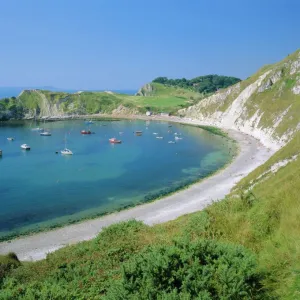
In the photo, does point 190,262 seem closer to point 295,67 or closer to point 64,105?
point 295,67

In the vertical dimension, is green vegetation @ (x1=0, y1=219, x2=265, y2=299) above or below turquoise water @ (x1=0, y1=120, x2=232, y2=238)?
above

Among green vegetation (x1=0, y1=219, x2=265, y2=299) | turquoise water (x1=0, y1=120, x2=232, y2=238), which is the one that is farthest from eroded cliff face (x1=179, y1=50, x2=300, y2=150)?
green vegetation (x1=0, y1=219, x2=265, y2=299)

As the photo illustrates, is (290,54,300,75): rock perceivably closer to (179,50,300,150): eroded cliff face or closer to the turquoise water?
(179,50,300,150): eroded cliff face

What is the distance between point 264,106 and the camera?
112 m

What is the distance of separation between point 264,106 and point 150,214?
3183 inches

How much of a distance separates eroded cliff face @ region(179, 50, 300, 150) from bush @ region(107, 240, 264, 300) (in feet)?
251

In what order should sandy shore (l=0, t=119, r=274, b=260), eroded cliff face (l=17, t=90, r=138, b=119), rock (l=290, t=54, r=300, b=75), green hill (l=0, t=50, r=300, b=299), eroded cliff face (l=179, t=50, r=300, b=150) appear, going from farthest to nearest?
eroded cliff face (l=17, t=90, r=138, b=119) < rock (l=290, t=54, r=300, b=75) < eroded cliff face (l=179, t=50, r=300, b=150) < sandy shore (l=0, t=119, r=274, b=260) < green hill (l=0, t=50, r=300, b=299)

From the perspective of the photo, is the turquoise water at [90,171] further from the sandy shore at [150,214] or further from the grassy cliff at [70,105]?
the grassy cliff at [70,105]

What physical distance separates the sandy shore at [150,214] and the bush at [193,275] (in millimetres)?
11471

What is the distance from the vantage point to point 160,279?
408 inches

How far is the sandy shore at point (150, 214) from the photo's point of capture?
36.2 meters

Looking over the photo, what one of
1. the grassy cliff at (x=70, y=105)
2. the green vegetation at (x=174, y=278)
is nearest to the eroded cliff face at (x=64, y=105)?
the grassy cliff at (x=70, y=105)

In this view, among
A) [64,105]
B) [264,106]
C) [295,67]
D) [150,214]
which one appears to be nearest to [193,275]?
[150,214]

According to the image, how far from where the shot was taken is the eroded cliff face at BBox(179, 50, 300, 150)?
9188 centimetres
